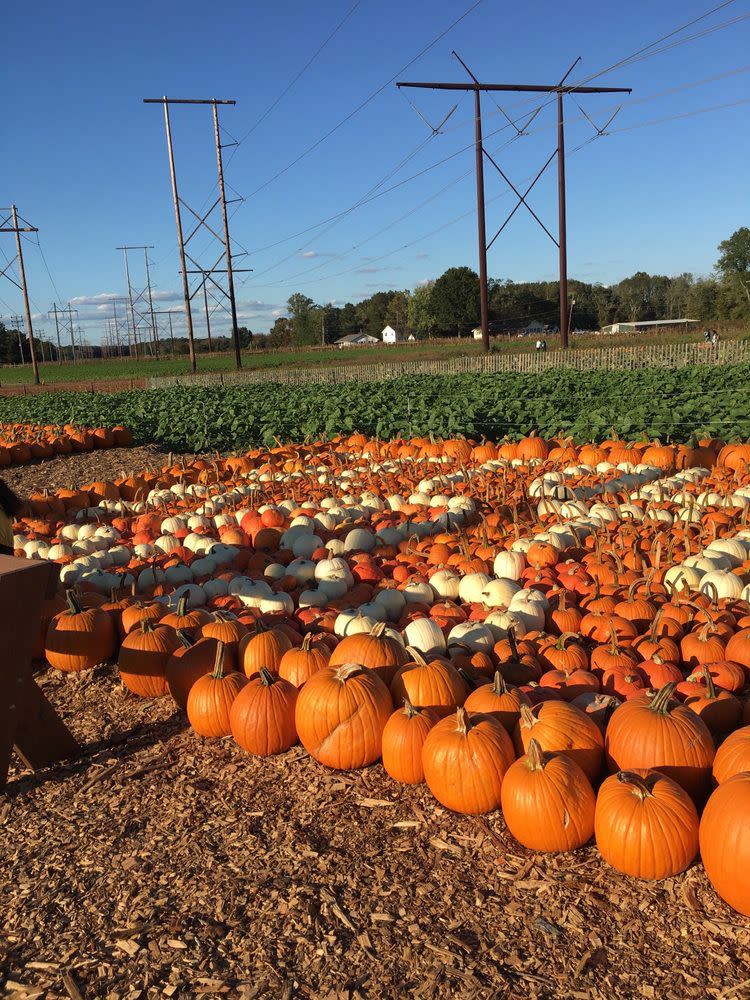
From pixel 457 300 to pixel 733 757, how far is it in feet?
341

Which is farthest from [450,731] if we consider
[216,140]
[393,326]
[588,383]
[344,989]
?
[393,326]

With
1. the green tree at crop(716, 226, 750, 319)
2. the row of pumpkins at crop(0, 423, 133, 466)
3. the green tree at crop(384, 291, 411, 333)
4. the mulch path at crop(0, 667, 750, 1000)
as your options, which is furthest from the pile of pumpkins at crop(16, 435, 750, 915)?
the green tree at crop(384, 291, 411, 333)

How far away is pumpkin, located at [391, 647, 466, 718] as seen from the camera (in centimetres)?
349

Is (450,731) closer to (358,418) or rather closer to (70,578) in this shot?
(70,578)

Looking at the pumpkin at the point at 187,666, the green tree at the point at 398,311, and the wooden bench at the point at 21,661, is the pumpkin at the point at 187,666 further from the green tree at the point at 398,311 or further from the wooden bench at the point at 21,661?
the green tree at the point at 398,311

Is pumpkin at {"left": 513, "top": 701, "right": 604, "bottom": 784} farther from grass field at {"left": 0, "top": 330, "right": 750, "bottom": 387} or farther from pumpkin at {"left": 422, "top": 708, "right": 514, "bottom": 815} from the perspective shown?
grass field at {"left": 0, "top": 330, "right": 750, "bottom": 387}

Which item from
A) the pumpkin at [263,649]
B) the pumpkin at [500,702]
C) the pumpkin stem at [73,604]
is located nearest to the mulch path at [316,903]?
the pumpkin at [500,702]

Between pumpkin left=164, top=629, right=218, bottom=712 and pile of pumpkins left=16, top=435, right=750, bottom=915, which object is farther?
pumpkin left=164, top=629, right=218, bottom=712

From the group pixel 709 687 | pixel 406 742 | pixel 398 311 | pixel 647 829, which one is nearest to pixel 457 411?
pixel 709 687

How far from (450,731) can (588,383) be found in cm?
1594

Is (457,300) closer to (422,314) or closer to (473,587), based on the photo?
(422,314)

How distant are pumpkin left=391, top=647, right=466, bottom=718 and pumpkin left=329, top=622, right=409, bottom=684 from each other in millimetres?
195

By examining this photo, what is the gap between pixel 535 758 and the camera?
9.32 feet

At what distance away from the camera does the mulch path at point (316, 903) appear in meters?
2.30
